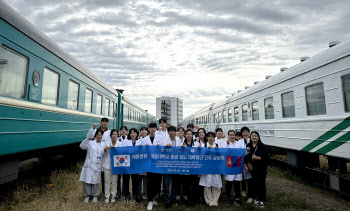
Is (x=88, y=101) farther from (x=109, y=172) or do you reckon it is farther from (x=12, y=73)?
(x=12, y=73)

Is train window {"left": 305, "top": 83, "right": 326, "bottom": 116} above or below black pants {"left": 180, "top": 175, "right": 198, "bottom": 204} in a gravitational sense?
above

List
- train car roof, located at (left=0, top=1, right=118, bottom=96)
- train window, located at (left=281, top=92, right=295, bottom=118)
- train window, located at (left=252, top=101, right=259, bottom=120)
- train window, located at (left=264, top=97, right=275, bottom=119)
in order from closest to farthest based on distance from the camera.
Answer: train car roof, located at (left=0, top=1, right=118, bottom=96) → train window, located at (left=281, top=92, right=295, bottom=118) → train window, located at (left=264, top=97, right=275, bottom=119) → train window, located at (left=252, top=101, right=259, bottom=120)

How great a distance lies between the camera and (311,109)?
18.4 feet

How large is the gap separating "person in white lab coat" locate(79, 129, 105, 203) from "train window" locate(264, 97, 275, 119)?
5414 mm

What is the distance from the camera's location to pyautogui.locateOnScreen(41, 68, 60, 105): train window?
→ 5.02 meters

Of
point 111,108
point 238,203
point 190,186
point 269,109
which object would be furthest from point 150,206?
point 111,108

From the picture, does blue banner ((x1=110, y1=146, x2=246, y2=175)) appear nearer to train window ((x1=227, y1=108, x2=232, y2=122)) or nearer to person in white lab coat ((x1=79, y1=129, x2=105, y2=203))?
person in white lab coat ((x1=79, y1=129, x2=105, y2=203))

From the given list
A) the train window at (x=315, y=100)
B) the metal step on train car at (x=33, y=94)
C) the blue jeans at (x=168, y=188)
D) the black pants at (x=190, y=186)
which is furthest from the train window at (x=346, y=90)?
the metal step on train car at (x=33, y=94)

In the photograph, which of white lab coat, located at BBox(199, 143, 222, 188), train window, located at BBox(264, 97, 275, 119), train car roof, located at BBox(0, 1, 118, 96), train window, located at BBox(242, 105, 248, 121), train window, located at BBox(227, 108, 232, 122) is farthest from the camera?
train window, located at BBox(227, 108, 232, 122)

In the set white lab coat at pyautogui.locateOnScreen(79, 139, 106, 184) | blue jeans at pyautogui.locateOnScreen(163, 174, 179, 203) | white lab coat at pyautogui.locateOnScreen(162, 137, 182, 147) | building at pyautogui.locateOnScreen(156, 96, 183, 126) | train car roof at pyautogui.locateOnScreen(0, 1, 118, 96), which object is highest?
building at pyautogui.locateOnScreen(156, 96, 183, 126)

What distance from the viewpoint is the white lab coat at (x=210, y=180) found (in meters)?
4.64

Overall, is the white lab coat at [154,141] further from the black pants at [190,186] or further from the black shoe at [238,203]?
the black shoe at [238,203]

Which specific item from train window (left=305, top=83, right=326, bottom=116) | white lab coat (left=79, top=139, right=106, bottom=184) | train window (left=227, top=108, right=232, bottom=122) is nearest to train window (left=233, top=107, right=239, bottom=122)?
train window (left=227, top=108, right=232, bottom=122)

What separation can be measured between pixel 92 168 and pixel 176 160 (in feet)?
5.58
